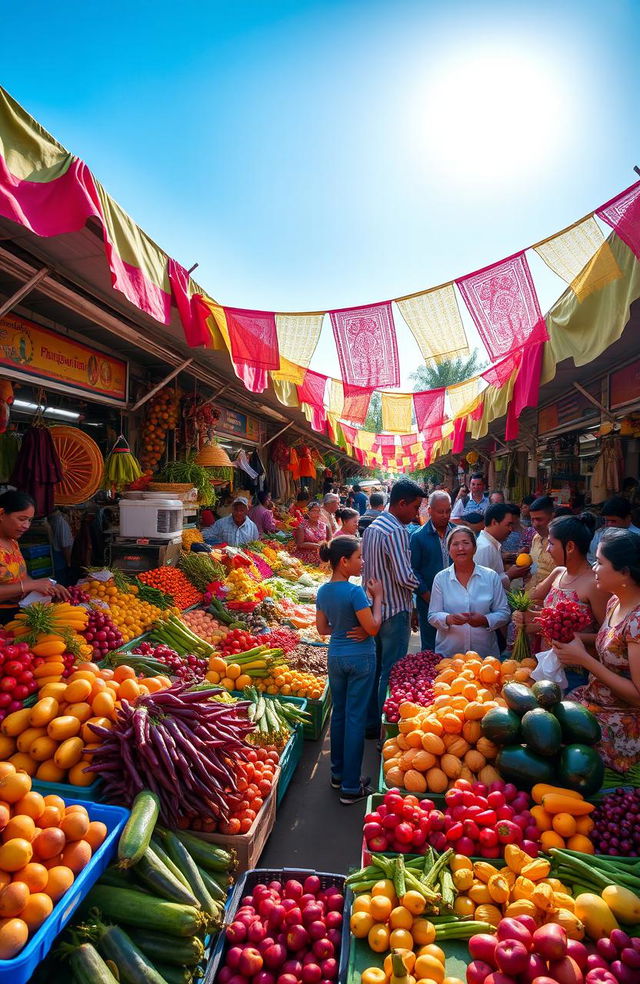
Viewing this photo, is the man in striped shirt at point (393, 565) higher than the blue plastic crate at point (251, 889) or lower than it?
higher

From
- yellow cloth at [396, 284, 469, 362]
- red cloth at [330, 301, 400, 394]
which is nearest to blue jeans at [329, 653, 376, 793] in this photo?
red cloth at [330, 301, 400, 394]

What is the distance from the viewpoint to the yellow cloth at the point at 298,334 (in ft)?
15.6

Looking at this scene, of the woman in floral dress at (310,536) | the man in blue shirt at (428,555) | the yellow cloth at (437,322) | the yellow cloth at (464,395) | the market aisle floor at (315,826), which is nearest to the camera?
the market aisle floor at (315,826)

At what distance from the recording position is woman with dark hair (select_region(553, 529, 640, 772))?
2293 millimetres

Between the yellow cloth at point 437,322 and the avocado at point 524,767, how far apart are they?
12.5 feet

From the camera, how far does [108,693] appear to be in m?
2.55

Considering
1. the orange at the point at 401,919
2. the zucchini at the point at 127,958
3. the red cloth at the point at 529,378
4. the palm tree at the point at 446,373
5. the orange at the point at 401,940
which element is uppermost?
the palm tree at the point at 446,373

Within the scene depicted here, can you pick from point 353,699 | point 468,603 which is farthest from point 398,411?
point 353,699

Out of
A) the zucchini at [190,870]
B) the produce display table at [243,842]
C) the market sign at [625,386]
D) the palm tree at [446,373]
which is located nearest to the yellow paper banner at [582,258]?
the market sign at [625,386]

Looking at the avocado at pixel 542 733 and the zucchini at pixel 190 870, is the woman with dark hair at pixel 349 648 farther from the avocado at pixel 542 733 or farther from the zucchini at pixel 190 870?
the zucchini at pixel 190 870

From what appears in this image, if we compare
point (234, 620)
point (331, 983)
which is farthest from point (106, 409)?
point (331, 983)

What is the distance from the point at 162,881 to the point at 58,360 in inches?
176

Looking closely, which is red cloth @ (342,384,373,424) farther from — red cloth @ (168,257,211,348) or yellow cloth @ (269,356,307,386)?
red cloth @ (168,257,211,348)

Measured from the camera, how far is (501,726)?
2.38m
